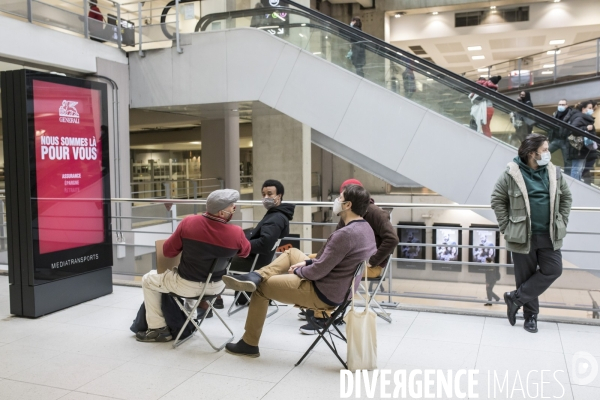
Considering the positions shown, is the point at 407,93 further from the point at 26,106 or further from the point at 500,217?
the point at 26,106

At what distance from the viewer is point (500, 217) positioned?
4.59 m

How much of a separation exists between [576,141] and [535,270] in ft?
12.6

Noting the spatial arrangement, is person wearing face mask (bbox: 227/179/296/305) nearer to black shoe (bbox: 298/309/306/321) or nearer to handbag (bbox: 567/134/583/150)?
black shoe (bbox: 298/309/306/321)

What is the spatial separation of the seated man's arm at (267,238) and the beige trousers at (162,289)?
0.65 metres

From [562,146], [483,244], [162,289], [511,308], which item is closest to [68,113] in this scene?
[162,289]

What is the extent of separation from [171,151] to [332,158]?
7650 mm

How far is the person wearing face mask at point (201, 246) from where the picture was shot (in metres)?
4.00

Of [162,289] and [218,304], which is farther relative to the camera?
[218,304]

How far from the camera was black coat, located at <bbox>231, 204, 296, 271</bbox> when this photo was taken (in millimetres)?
4840

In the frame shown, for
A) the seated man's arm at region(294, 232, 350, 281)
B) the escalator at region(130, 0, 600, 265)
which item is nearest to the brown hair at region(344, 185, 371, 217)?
the seated man's arm at region(294, 232, 350, 281)

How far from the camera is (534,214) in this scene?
4480 millimetres

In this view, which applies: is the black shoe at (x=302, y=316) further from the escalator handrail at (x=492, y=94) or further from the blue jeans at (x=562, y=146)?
the escalator handrail at (x=492, y=94)

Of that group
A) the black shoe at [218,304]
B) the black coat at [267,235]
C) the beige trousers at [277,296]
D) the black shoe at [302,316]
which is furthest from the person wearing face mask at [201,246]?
the black shoe at [218,304]

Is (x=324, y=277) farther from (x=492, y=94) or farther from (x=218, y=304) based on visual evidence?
(x=492, y=94)
